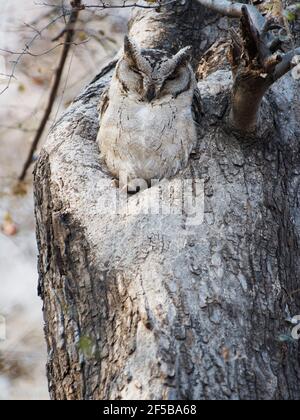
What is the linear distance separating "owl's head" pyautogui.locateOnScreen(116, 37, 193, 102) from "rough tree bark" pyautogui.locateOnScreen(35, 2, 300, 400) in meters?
0.15

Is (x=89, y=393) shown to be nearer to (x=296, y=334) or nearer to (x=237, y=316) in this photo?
(x=237, y=316)

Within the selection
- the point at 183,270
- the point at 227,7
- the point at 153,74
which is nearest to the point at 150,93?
the point at 153,74

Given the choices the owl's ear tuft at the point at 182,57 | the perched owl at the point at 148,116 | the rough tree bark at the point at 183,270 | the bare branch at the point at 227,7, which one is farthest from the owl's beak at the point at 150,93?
the bare branch at the point at 227,7

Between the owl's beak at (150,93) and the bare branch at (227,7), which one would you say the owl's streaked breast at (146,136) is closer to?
the owl's beak at (150,93)

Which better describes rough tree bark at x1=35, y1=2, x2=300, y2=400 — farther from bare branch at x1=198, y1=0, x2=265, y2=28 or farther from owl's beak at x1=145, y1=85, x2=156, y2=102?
bare branch at x1=198, y1=0, x2=265, y2=28

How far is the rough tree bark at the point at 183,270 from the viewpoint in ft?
9.74

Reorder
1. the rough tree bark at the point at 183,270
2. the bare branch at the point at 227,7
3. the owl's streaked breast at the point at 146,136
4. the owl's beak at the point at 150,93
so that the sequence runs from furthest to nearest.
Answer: the owl's beak at the point at 150,93 → the owl's streaked breast at the point at 146,136 → the bare branch at the point at 227,7 → the rough tree bark at the point at 183,270

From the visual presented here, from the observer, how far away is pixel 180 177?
374 centimetres

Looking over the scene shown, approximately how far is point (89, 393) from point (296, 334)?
2.72ft

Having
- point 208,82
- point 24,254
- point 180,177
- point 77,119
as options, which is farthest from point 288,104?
point 24,254

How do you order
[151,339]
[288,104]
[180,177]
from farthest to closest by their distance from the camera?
1. [288,104]
2. [180,177]
3. [151,339]

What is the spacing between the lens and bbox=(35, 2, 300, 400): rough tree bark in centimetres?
297

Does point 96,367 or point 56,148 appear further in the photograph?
point 56,148
